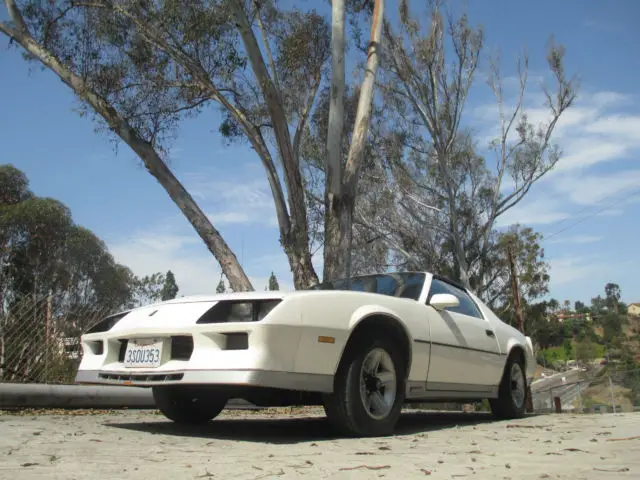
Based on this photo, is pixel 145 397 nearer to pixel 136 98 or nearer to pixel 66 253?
pixel 136 98

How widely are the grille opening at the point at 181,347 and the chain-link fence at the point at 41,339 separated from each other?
381 centimetres

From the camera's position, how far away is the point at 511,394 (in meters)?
6.35

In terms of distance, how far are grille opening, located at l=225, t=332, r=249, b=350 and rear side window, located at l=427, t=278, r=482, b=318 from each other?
1.95 metres

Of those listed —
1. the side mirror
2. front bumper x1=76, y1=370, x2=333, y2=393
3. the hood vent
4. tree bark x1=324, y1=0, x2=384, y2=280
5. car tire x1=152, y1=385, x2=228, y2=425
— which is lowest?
car tire x1=152, y1=385, x2=228, y2=425

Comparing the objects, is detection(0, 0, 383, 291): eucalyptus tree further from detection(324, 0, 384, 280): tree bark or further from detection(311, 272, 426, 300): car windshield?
detection(311, 272, 426, 300): car windshield

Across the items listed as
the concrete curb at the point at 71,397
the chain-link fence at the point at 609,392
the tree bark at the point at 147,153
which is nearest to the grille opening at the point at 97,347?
the concrete curb at the point at 71,397

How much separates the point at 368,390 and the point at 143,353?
1.52 meters

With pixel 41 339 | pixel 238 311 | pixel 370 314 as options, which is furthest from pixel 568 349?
pixel 238 311

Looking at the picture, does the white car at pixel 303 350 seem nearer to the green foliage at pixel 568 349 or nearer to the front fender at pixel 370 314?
the front fender at pixel 370 314

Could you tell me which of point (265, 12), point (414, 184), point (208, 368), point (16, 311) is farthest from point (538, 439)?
point (414, 184)

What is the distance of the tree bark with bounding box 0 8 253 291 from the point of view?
10.6m

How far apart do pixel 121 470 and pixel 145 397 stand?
425 centimetres

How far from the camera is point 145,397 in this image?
22.4 feet

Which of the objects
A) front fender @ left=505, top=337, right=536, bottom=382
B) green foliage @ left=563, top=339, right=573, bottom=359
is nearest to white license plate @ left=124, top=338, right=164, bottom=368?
front fender @ left=505, top=337, right=536, bottom=382
